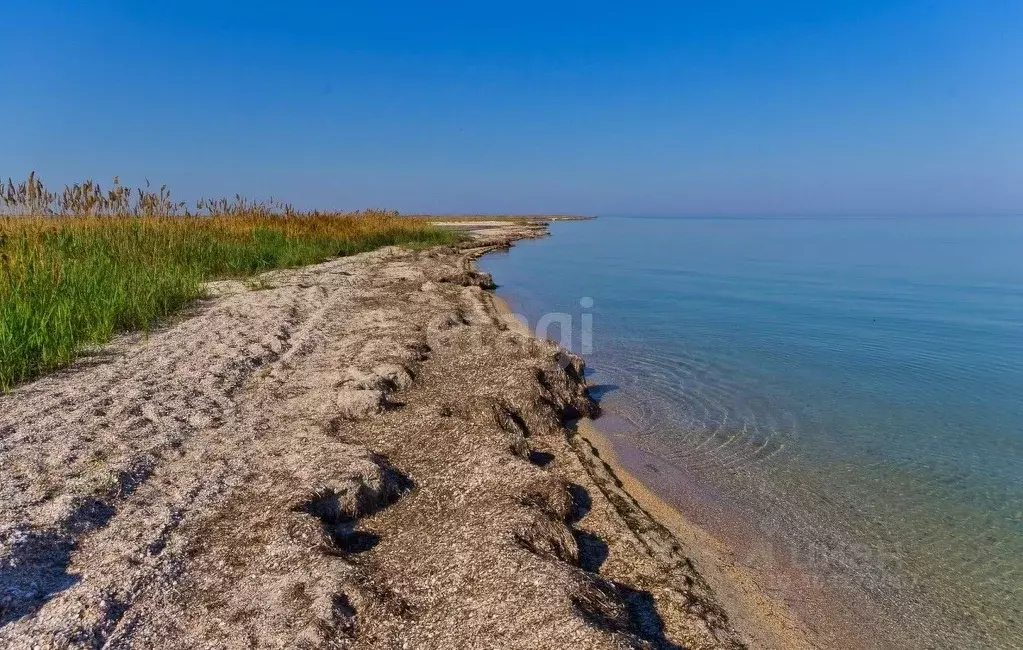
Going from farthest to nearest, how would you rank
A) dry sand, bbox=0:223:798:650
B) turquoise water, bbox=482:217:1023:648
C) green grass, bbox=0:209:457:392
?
green grass, bbox=0:209:457:392
turquoise water, bbox=482:217:1023:648
dry sand, bbox=0:223:798:650

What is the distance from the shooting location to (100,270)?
23.6 ft

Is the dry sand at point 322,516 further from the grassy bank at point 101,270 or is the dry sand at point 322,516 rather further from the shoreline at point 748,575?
the grassy bank at point 101,270

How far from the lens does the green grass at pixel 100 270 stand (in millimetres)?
5035

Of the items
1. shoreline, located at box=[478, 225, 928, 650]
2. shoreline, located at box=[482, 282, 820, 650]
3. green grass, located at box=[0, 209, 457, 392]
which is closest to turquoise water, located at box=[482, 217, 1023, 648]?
shoreline, located at box=[478, 225, 928, 650]

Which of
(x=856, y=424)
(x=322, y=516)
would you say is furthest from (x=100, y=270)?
(x=856, y=424)

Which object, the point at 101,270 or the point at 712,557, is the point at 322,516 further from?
the point at 101,270

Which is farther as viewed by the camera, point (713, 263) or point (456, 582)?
point (713, 263)

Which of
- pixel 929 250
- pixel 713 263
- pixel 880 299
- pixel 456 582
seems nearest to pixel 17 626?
pixel 456 582

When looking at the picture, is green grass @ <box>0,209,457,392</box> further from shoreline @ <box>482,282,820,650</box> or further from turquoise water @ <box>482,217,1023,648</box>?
turquoise water @ <box>482,217,1023,648</box>

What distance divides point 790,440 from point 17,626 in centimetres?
503

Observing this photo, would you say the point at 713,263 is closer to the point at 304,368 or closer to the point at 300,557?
the point at 304,368

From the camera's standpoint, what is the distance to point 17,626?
6.75 feet

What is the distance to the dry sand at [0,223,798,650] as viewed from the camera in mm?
2172

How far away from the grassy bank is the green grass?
1 centimetres
